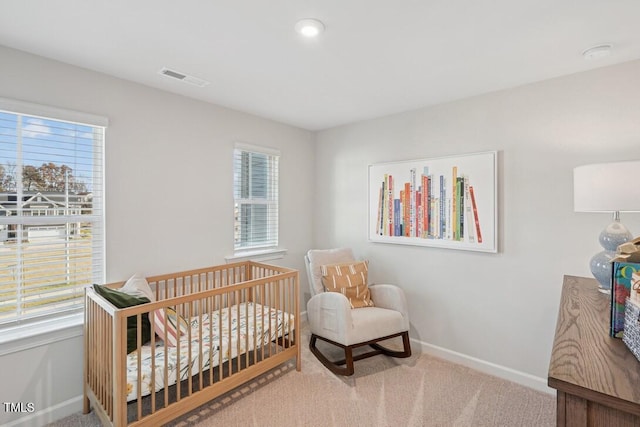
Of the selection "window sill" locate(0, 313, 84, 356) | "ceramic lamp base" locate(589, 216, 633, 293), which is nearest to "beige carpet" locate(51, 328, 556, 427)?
"window sill" locate(0, 313, 84, 356)

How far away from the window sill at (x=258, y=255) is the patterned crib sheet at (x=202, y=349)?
0.61 metres

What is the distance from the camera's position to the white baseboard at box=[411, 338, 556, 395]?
2.43 meters

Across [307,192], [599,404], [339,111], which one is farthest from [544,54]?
[307,192]

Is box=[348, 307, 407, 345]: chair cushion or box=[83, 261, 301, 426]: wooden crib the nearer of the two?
box=[83, 261, 301, 426]: wooden crib

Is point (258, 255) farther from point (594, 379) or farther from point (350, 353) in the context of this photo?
point (594, 379)

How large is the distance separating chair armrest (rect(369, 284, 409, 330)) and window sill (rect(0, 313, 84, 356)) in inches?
92.6

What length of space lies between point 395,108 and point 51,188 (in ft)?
9.35

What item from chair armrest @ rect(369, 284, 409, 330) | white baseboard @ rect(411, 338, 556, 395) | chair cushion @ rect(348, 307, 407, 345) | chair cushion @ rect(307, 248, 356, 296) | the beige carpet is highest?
chair cushion @ rect(307, 248, 356, 296)

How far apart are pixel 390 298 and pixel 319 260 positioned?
763mm

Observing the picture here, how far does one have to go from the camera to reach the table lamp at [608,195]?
1.57 meters

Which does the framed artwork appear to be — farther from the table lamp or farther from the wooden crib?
the wooden crib

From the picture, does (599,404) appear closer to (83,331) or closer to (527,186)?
(527,186)

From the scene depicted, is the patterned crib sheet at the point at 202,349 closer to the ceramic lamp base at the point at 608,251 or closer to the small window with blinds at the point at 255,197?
the small window with blinds at the point at 255,197

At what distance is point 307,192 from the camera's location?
397 cm
